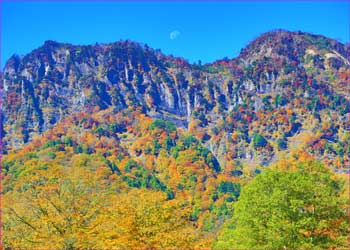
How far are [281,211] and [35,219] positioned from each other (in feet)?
54.3

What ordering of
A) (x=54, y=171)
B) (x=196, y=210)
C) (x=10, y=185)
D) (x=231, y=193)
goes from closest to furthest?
(x=54, y=171) → (x=10, y=185) → (x=196, y=210) → (x=231, y=193)

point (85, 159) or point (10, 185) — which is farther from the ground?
point (85, 159)

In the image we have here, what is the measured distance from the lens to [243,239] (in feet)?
115

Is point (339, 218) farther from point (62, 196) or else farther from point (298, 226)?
point (62, 196)

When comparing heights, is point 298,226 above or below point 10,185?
below

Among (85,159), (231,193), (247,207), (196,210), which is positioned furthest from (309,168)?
(85,159)

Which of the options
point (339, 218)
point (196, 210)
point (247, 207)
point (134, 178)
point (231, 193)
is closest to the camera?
point (339, 218)

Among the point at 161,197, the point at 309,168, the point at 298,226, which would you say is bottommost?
the point at 298,226

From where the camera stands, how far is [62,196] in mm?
33375

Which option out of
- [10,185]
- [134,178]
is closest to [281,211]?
[10,185]

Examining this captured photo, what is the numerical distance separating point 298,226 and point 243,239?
6.11 meters

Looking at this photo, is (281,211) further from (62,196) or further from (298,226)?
(62,196)

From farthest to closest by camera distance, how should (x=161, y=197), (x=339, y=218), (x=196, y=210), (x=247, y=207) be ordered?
1. (x=196, y=210)
2. (x=247, y=207)
3. (x=339, y=218)
4. (x=161, y=197)

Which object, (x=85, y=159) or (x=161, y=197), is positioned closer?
(x=161, y=197)
